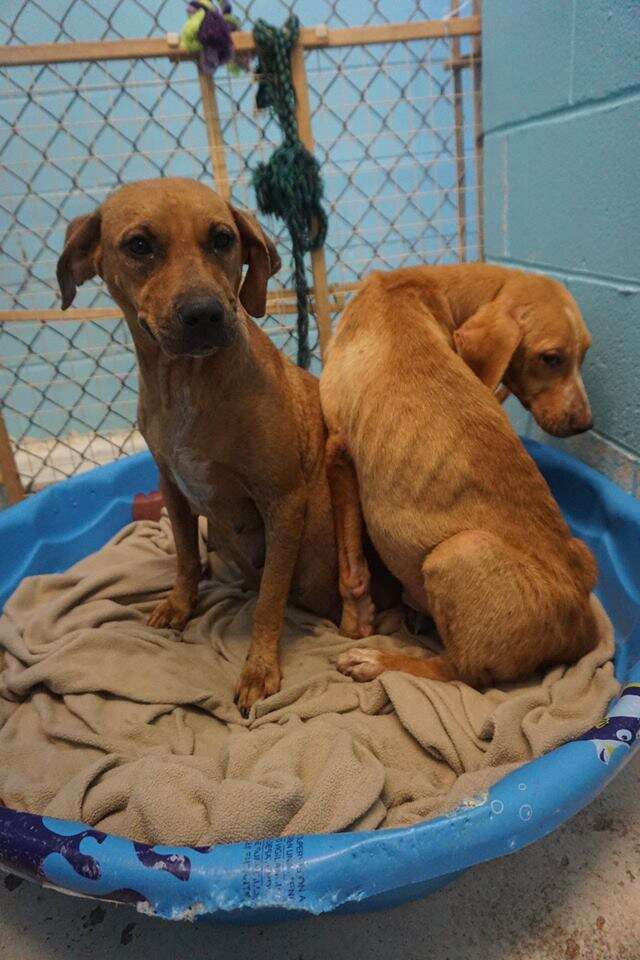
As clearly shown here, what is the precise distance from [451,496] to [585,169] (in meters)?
1.45

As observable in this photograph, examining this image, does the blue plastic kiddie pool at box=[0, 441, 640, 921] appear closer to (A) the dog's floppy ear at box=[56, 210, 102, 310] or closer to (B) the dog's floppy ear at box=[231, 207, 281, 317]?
(A) the dog's floppy ear at box=[56, 210, 102, 310]

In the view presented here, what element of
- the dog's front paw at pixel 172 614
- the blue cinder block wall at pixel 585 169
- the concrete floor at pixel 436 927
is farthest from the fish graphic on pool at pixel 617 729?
the dog's front paw at pixel 172 614

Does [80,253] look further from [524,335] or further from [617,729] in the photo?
[617,729]

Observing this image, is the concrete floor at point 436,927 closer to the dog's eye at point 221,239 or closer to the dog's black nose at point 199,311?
the dog's black nose at point 199,311

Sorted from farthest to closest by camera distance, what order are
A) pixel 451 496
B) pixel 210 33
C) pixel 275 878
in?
pixel 210 33 < pixel 451 496 < pixel 275 878

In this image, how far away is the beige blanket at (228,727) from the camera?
1417 mm

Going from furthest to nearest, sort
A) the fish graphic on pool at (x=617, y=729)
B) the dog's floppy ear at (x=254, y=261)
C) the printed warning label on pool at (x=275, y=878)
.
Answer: the dog's floppy ear at (x=254, y=261) → the fish graphic on pool at (x=617, y=729) → the printed warning label on pool at (x=275, y=878)

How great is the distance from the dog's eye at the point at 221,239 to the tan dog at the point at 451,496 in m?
0.55

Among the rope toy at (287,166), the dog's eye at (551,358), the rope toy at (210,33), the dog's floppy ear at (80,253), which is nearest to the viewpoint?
the dog's floppy ear at (80,253)

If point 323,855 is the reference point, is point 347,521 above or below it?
above

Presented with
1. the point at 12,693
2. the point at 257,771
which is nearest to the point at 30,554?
the point at 12,693

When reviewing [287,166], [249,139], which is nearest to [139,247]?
[287,166]

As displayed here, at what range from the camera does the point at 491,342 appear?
2029 mm

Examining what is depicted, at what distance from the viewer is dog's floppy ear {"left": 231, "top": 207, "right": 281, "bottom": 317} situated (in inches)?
73.2
